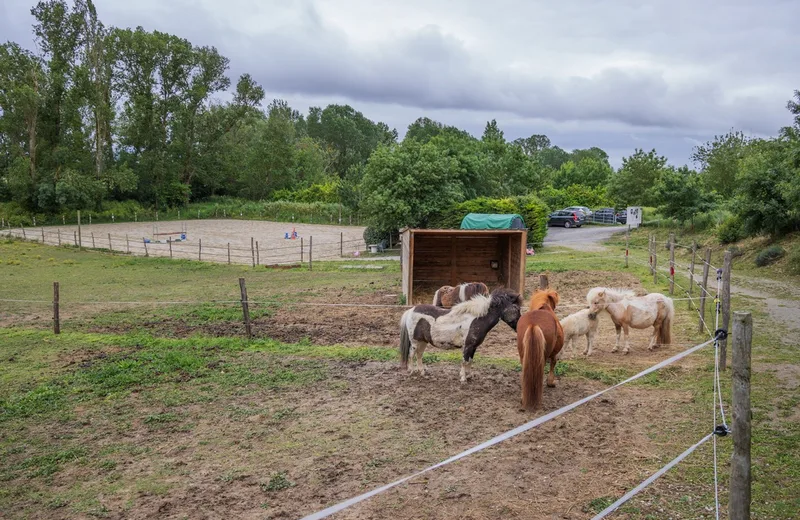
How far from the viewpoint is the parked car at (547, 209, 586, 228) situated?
41750mm

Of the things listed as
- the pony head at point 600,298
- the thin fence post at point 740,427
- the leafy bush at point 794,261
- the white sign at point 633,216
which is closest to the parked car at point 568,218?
the white sign at point 633,216

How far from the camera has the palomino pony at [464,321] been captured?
7.92 m

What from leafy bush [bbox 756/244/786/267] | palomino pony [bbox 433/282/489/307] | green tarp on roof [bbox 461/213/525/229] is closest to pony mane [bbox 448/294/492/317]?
palomino pony [bbox 433/282/489/307]

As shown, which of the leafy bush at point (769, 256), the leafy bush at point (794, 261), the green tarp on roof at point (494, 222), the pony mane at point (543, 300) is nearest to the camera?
the pony mane at point (543, 300)

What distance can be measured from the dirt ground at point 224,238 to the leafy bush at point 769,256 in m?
18.5

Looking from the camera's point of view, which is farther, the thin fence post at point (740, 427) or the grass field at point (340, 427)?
the grass field at point (340, 427)

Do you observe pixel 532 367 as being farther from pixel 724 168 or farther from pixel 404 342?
pixel 724 168

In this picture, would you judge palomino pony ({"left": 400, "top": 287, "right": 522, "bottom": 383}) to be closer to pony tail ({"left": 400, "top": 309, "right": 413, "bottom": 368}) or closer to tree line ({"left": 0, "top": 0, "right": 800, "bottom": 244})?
pony tail ({"left": 400, "top": 309, "right": 413, "bottom": 368})

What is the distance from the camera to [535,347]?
665 centimetres

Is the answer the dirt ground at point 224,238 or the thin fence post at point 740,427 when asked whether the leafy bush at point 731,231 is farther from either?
the thin fence post at point 740,427

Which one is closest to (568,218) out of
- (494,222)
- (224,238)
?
(494,222)

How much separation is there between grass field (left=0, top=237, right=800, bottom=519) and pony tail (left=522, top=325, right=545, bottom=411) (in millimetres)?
212

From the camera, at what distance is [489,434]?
612 centimetres

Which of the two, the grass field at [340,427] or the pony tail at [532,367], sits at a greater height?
the pony tail at [532,367]
